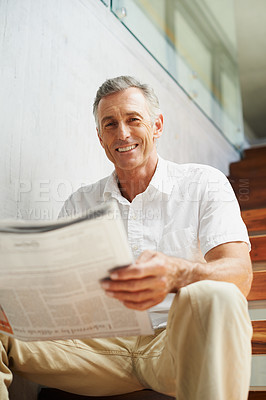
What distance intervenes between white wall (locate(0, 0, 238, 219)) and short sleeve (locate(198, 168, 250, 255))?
1.77 feet

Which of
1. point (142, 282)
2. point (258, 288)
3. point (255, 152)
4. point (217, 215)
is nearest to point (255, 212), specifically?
point (258, 288)

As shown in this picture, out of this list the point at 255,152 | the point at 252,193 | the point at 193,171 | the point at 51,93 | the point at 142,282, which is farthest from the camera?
the point at 255,152

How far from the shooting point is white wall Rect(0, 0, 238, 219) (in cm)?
142

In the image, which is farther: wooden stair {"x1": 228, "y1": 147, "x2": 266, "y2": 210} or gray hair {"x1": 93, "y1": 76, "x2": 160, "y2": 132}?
wooden stair {"x1": 228, "y1": 147, "x2": 266, "y2": 210}

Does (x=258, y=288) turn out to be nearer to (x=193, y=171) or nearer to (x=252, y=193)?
(x=193, y=171)

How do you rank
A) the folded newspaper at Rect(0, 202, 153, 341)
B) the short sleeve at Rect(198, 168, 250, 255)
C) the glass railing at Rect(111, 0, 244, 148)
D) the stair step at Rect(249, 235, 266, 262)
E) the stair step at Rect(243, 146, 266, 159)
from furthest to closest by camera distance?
the stair step at Rect(243, 146, 266, 159), the glass railing at Rect(111, 0, 244, 148), the stair step at Rect(249, 235, 266, 262), the short sleeve at Rect(198, 168, 250, 255), the folded newspaper at Rect(0, 202, 153, 341)

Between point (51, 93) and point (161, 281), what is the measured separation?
97 cm

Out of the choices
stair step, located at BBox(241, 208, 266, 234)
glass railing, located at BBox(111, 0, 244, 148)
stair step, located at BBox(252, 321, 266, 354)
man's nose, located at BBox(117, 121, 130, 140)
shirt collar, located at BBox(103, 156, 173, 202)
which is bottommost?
stair step, located at BBox(252, 321, 266, 354)

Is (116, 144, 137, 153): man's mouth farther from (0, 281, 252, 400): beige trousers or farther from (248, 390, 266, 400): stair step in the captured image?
(248, 390, 266, 400): stair step

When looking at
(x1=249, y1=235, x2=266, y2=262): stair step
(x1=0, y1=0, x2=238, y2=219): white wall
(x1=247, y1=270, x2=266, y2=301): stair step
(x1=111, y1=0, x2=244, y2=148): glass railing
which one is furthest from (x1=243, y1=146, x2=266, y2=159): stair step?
(x1=247, y1=270, x2=266, y2=301): stair step

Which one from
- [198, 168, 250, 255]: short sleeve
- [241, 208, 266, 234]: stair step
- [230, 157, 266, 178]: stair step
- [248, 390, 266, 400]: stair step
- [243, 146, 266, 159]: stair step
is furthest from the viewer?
[243, 146, 266, 159]: stair step

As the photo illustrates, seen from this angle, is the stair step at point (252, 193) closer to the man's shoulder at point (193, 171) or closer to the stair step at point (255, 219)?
the stair step at point (255, 219)

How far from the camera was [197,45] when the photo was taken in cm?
336

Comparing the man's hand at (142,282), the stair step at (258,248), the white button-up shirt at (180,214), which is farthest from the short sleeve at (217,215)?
the stair step at (258,248)
